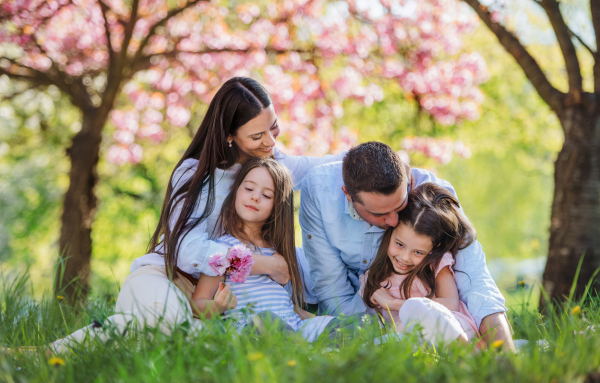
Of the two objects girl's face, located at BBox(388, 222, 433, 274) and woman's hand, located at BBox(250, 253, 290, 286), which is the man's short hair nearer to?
girl's face, located at BBox(388, 222, 433, 274)

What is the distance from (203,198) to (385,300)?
1.05 meters

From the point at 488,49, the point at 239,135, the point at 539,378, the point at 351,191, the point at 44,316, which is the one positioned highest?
the point at 488,49

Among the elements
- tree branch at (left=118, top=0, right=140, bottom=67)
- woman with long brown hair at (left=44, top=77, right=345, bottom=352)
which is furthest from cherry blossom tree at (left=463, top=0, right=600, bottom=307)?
tree branch at (left=118, top=0, right=140, bottom=67)

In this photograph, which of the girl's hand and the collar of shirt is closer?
the girl's hand

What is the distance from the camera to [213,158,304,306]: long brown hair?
245cm

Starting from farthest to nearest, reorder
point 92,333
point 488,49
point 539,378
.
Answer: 1. point 488,49
2. point 92,333
3. point 539,378

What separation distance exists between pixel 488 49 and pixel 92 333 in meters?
8.25

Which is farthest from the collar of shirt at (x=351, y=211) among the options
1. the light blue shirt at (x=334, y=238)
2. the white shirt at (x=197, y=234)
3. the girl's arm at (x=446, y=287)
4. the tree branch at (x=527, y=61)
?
the tree branch at (x=527, y=61)

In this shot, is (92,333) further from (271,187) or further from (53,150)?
(53,150)

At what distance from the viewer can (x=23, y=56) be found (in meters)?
5.57

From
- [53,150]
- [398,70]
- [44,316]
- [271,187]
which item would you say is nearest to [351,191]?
[271,187]

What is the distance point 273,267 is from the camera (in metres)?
2.39

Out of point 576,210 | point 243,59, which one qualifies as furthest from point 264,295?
point 243,59

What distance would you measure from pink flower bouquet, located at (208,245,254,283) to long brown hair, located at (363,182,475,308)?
0.76m
